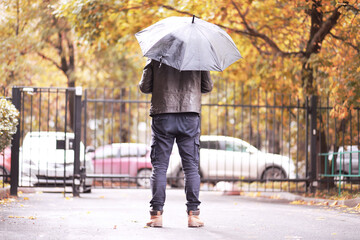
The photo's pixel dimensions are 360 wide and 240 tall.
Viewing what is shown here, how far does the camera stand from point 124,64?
26641 mm

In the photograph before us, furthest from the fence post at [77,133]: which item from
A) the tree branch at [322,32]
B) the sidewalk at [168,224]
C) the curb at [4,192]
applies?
the tree branch at [322,32]

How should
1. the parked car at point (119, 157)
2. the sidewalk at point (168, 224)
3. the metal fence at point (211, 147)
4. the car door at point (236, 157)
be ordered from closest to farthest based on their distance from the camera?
the sidewalk at point (168, 224), the metal fence at point (211, 147), the car door at point (236, 157), the parked car at point (119, 157)

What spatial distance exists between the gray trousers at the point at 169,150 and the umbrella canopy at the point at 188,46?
0.63 m

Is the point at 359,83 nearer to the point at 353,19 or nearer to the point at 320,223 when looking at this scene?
the point at 353,19

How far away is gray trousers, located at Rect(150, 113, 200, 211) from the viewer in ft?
22.7

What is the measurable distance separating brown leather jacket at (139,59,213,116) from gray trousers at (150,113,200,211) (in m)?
0.10

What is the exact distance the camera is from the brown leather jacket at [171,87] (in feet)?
22.9

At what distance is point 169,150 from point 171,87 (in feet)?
2.24

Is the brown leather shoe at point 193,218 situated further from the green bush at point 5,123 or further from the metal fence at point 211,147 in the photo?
the metal fence at point 211,147

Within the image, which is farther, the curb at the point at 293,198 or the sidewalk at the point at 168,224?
the curb at the point at 293,198

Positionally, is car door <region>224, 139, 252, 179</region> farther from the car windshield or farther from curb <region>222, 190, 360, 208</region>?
the car windshield

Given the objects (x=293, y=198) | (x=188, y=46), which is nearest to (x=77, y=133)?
(x=293, y=198)

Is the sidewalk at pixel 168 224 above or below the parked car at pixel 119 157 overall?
below

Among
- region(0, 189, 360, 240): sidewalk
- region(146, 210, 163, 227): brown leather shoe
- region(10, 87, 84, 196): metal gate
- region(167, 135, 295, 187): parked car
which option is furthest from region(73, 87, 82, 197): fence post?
region(146, 210, 163, 227): brown leather shoe
